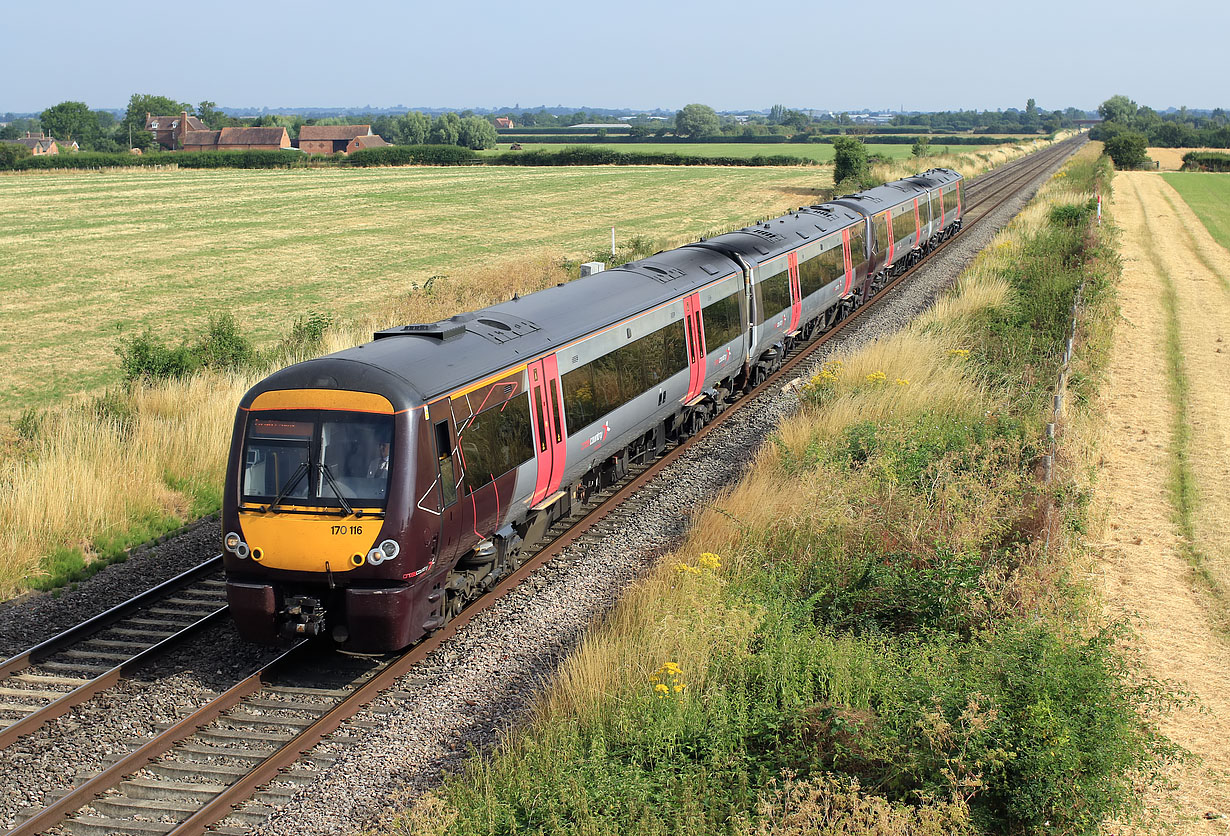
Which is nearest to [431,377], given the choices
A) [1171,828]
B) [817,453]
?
[817,453]

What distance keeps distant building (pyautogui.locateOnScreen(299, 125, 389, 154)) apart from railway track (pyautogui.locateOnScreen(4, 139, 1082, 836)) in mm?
136347

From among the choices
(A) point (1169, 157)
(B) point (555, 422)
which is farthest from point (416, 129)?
(B) point (555, 422)

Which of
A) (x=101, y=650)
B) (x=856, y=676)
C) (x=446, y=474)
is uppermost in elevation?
(x=446, y=474)

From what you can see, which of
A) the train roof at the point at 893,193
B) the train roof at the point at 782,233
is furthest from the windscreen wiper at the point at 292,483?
the train roof at the point at 893,193

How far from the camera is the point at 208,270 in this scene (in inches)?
1522

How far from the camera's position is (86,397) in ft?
64.6

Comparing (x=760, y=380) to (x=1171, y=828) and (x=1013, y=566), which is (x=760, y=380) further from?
(x=1171, y=828)

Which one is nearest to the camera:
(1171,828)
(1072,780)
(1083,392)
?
(1072,780)

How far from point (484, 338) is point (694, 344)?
17.2 feet

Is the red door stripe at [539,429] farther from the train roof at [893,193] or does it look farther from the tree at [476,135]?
the tree at [476,135]

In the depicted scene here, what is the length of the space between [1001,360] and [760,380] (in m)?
4.44

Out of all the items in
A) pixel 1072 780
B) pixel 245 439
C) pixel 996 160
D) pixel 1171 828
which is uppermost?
pixel 996 160

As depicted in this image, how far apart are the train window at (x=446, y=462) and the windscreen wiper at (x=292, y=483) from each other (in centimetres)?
115

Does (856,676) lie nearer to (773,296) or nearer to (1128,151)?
(773,296)
